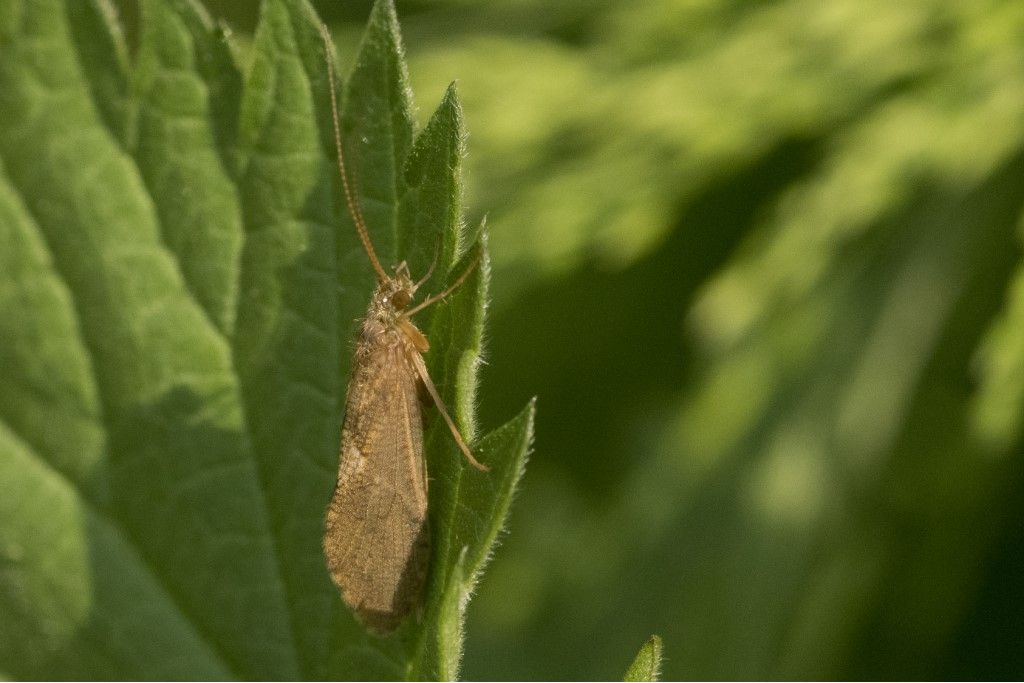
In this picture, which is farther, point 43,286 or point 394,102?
point 43,286

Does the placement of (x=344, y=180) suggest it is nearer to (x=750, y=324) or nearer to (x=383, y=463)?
(x=383, y=463)

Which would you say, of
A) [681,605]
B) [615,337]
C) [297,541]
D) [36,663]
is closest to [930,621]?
A: [681,605]

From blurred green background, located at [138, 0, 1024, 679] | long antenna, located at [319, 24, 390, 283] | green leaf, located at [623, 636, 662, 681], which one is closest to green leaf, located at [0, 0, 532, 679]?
long antenna, located at [319, 24, 390, 283]

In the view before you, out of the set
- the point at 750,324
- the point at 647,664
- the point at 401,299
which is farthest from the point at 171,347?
the point at 750,324

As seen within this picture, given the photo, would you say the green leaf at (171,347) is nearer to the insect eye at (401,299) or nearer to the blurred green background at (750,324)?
the insect eye at (401,299)

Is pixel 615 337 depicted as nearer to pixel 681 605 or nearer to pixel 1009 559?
pixel 681 605

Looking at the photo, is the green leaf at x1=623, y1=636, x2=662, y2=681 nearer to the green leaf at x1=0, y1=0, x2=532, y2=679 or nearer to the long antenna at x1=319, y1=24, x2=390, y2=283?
the green leaf at x1=0, y1=0, x2=532, y2=679
